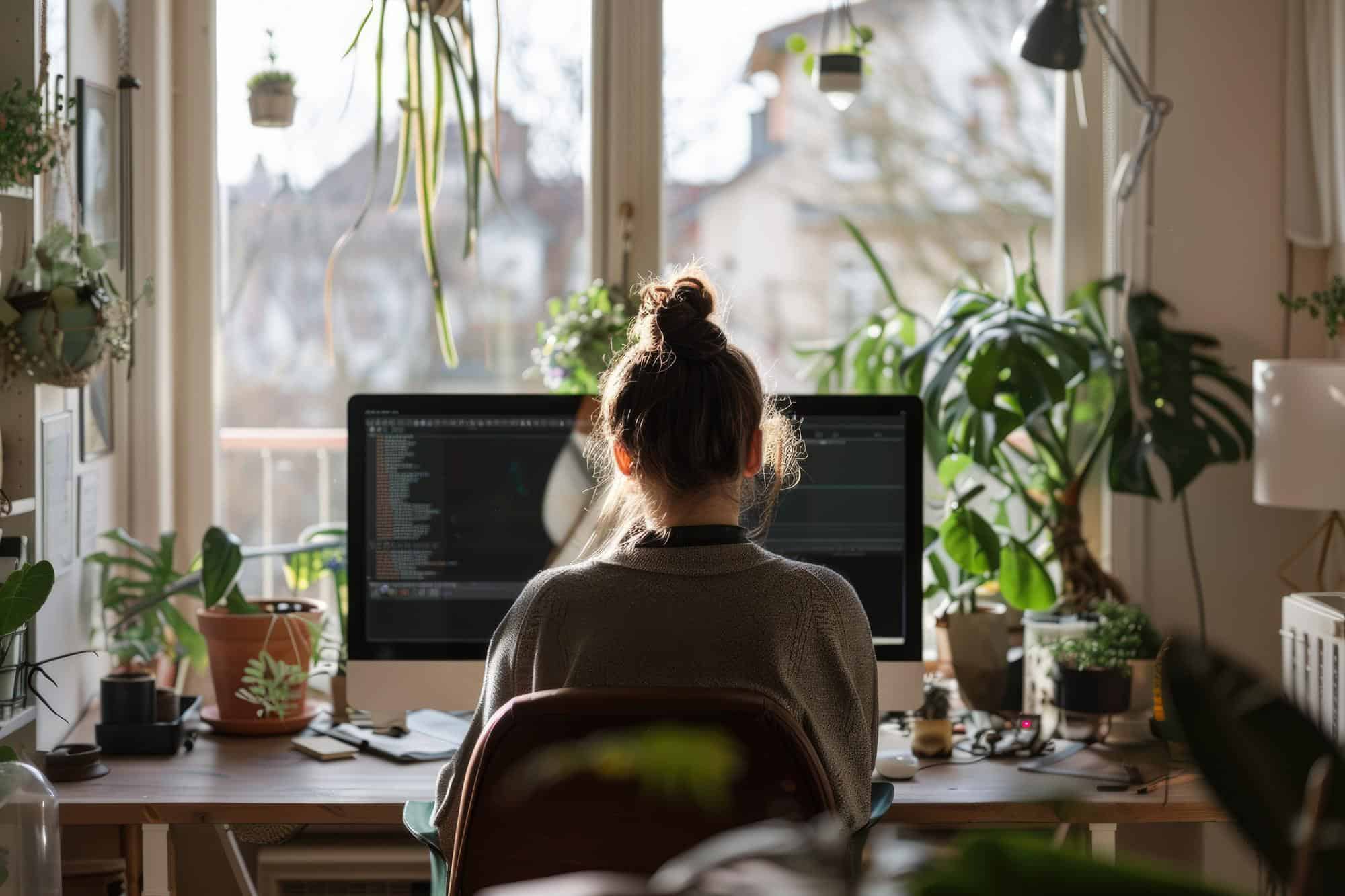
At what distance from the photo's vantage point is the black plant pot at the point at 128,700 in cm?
199

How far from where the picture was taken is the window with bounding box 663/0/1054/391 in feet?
8.79

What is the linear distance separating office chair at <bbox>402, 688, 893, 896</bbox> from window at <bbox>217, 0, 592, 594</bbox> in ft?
5.13

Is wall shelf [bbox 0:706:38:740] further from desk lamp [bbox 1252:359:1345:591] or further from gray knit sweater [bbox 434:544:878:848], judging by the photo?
desk lamp [bbox 1252:359:1345:591]

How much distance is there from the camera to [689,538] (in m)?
1.42

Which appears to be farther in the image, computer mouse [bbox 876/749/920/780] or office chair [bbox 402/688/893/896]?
computer mouse [bbox 876/749/920/780]

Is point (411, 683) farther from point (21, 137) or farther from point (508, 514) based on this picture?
point (21, 137)

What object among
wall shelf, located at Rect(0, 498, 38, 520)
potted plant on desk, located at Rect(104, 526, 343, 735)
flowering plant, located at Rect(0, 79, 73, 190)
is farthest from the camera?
potted plant on desk, located at Rect(104, 526, 343, 735)

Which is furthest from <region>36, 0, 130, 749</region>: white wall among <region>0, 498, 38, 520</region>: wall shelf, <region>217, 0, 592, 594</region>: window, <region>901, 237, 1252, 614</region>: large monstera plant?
<region>901, 237, 1252, 614</region>: large monstera plant

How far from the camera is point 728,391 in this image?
1482 mm

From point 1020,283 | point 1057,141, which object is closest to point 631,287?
point 1020,283

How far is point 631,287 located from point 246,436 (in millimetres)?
785

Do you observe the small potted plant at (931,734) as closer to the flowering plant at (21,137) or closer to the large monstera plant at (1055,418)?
the large monstera plant at (1055,418)

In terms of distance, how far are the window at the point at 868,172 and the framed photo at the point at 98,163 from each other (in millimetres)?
979

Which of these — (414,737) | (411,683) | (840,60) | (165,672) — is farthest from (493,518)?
(840,60)
